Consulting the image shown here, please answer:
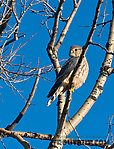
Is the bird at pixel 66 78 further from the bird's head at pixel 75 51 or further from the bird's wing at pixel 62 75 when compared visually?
the bird's head at pixel 75 51

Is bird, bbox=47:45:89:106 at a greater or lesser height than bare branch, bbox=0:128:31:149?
greater

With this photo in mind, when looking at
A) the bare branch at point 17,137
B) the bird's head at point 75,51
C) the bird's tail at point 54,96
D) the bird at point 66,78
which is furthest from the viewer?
the bird's head at point 75,51

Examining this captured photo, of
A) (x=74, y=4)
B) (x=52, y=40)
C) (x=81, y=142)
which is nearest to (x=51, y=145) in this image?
(x=81, y=142)

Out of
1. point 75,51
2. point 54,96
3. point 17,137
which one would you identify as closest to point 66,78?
point 54,96

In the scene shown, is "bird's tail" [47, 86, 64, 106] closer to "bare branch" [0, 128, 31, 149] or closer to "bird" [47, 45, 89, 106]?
"bird" [47, 45, 89, 106]

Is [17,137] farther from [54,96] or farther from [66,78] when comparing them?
[66,78]

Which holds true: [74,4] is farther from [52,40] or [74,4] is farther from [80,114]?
[80,114]

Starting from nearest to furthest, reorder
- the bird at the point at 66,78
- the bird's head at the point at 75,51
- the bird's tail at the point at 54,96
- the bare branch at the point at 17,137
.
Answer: the bare branch at the point at 17,137, the bird's tail at the point at 54,96, the bird at the point at 66,78, the bird's head at the point at 75,51

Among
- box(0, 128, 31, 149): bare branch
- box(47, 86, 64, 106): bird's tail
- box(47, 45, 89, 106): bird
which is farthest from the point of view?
box(47, 45, 89, 106): bird

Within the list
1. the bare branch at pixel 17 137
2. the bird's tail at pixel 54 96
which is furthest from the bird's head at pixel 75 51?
the bare branch at pixel 17 137

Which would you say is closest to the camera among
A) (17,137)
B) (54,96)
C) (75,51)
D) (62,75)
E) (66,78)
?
(17,137)

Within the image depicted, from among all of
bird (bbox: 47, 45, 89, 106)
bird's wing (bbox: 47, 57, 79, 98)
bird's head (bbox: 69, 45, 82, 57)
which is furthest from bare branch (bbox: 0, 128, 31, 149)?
bird's head (bbox: 69, 45, 82, 57)

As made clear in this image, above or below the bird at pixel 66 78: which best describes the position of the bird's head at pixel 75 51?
above

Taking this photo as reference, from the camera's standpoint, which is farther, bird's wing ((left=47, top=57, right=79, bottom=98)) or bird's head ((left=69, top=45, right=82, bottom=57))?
bird's head ((left=69, top=45, right=82, bottom=57))
